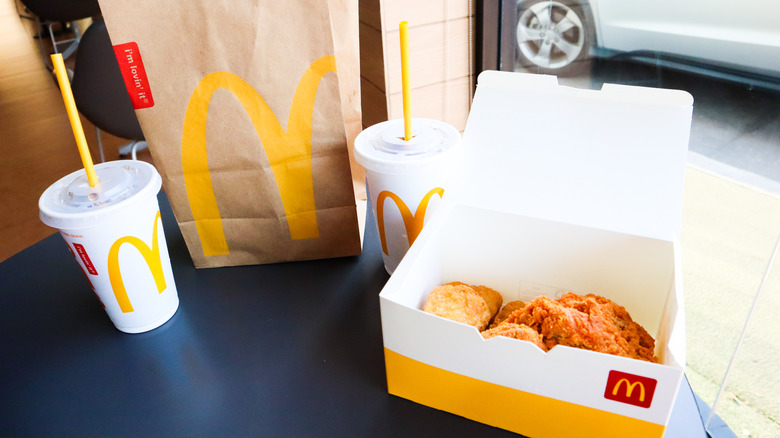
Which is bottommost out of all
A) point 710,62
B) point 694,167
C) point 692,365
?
point 692,365

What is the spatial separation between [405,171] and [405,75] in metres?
0.12

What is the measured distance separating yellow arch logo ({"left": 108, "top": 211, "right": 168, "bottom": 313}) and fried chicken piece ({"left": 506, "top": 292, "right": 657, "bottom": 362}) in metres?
0.47

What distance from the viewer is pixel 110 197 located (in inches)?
27.5

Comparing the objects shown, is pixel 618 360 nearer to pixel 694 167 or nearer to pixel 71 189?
pixel 71 189

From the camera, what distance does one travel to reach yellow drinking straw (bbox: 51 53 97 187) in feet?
2.13

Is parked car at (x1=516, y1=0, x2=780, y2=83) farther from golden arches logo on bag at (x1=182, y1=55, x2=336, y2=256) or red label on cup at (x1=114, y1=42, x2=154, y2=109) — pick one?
red label on cup at (x1=114, y1=42, x2=154, y2=109)

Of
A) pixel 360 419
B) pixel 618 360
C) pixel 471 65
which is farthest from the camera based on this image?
pixel 471 65

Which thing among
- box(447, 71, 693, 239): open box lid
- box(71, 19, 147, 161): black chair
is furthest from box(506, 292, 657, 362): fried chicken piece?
box(71, 19, 147, 161): black chair

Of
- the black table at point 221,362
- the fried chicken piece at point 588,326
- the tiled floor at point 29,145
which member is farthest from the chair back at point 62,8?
the fried chicken piece at point 588,326

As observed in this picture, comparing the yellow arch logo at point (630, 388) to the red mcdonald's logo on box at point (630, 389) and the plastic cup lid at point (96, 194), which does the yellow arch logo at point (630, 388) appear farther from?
the plastic cup lid at point (96, 194)

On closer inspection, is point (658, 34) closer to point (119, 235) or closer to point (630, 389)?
point (630, 389)

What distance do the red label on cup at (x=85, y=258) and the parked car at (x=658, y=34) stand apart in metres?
1.30

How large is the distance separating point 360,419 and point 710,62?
1261 millimetres

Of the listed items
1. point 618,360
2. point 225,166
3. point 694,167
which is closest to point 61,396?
point 225,166
